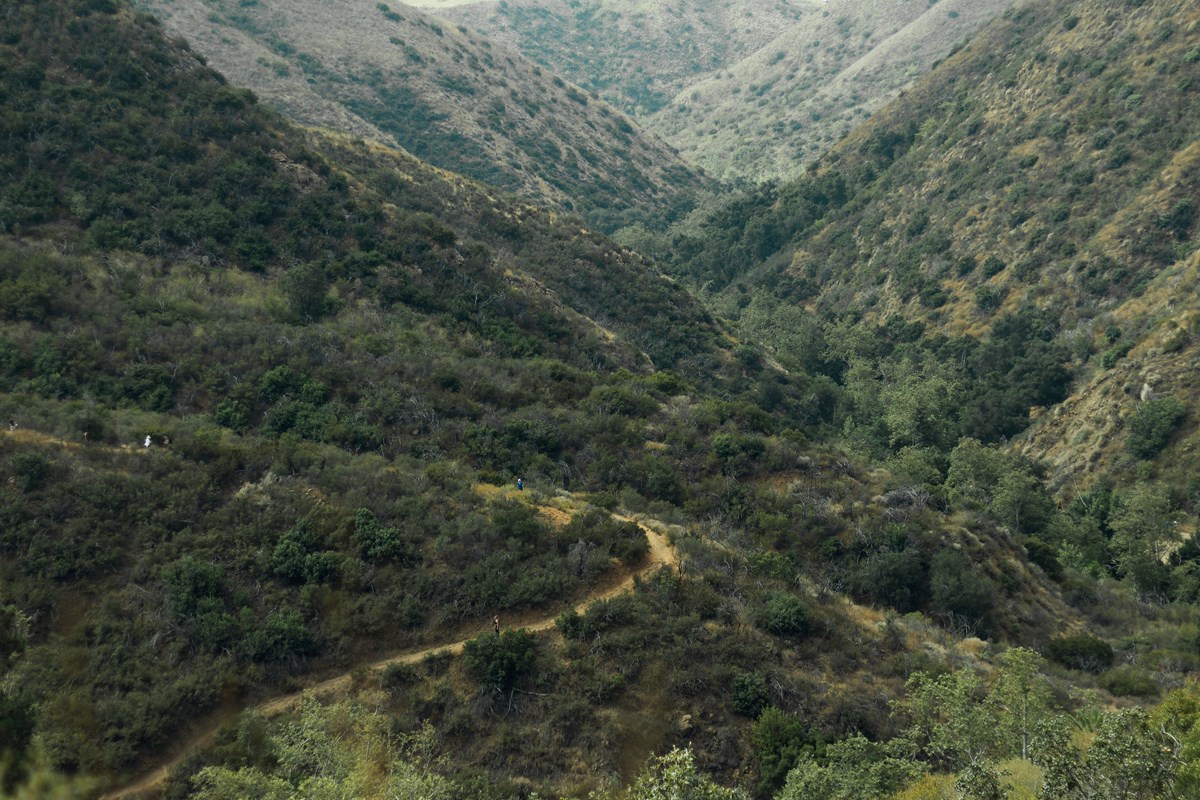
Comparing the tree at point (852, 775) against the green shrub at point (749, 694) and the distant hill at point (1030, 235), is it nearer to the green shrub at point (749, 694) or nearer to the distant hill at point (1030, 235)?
the green shrub at point (749, 694)

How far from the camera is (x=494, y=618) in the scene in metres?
23.3

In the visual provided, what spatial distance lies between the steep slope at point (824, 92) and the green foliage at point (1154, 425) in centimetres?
10819

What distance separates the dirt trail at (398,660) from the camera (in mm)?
17531

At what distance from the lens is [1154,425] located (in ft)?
145

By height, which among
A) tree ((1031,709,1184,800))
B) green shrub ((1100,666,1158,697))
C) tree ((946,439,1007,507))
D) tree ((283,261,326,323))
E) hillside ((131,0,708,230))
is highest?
tree ((1031,709,1184,800))

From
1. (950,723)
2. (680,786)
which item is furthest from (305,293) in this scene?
(950,723)

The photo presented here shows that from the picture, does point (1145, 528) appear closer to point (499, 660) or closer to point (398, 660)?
point (499, 660)

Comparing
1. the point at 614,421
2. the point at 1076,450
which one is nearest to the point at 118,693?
the point at 614,421

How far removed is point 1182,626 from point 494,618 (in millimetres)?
28562

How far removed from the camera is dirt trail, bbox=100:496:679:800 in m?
17.5

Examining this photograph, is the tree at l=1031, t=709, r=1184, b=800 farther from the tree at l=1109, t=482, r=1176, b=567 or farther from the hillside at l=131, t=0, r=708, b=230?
the hillside at l=131, t=0, r=708, b=230

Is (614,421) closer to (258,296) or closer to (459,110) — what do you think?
(258,296)

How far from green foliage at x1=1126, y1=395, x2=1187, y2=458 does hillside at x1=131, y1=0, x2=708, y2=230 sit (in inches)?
2976

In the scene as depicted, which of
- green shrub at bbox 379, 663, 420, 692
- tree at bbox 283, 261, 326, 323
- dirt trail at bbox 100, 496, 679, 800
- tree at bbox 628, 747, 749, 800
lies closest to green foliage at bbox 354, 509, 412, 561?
dirt trail at bbox 100, 496, 679, 800
